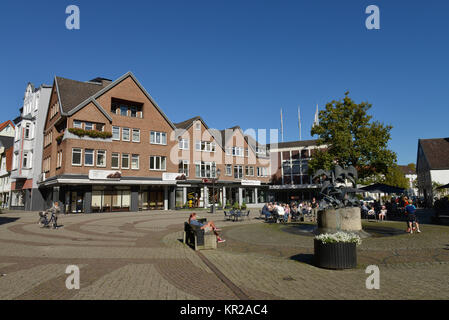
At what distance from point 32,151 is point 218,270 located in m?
41.1

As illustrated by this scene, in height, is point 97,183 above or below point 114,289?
above

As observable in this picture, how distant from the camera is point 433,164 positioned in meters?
49.1

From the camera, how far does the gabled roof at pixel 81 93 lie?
32.3 metres

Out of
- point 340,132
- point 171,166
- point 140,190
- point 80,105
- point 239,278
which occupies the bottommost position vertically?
point 239,278

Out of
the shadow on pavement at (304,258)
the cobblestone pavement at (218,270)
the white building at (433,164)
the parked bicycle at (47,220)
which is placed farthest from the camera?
the white building at (433,164)

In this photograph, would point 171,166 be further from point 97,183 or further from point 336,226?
point 336,226

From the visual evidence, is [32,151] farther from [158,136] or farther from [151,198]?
[151,198]

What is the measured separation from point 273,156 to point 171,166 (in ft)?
100

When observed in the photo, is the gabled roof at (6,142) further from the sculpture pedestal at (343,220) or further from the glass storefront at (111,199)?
the sculpture pedestal at (343,220)

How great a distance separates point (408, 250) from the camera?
1027 centimetres

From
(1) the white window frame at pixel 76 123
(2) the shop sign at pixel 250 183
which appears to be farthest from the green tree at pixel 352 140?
(1) the white window frame at pixel 76 123

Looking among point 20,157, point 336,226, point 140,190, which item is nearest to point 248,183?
point 140,190

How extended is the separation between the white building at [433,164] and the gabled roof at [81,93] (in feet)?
137

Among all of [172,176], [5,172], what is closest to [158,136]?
[172,176]
